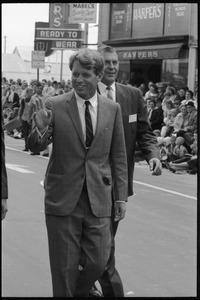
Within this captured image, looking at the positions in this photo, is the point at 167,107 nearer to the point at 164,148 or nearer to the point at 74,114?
the point at 164,148

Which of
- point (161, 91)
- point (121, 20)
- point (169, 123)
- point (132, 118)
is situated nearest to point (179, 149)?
point (169, 123)

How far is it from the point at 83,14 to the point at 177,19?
3.93m

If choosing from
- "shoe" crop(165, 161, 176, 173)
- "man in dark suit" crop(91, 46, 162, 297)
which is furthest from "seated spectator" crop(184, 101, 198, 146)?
"man in dark suit" crop(91, 46, 162, 297)

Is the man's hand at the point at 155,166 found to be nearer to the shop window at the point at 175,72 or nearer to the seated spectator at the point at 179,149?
the seated spectator at the point at 179,149

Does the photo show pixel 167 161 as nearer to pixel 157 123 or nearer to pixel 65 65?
pixel 157 123

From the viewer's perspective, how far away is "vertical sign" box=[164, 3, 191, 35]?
94.6 feet

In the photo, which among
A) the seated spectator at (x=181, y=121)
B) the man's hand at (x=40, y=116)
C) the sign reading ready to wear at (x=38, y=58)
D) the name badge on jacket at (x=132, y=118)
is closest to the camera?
the man's hand at (x=40, y=116)

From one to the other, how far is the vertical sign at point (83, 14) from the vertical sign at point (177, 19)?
2868 millimetres

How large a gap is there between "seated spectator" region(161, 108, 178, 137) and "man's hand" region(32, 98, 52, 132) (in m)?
14.2

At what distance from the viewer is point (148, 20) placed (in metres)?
32.2

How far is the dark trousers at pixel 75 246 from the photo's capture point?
17.1 ft

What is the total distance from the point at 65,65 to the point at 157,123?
110 feet

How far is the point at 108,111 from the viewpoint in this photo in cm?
548

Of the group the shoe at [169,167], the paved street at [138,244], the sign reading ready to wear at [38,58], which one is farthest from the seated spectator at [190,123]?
the sign reading ready to wear at [38,58]
